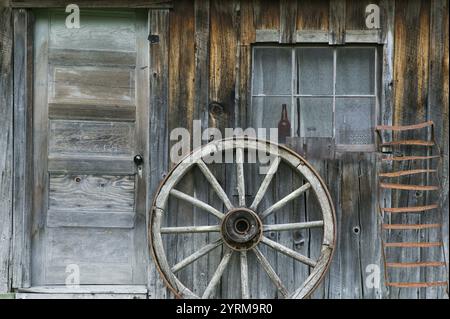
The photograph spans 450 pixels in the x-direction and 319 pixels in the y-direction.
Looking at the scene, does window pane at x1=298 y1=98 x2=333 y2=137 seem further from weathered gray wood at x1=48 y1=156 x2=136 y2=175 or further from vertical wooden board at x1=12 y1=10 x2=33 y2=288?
vertical wooden board at x1=12 y1=10 x2=33 y2=288

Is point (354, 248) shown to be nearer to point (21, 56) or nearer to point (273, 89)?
point (273, 89)

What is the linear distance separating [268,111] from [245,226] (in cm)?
82

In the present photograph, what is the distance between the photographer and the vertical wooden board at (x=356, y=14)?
14.3 feet

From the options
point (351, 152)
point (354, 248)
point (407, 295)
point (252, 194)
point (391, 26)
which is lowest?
point (407, 295)

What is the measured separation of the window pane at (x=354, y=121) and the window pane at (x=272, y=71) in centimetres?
39

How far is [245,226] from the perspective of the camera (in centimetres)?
420

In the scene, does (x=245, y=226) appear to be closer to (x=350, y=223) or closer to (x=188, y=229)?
(x=188, y=229)

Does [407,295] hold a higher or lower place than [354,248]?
lower

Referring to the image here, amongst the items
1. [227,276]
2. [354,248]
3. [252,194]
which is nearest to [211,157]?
[252,194]

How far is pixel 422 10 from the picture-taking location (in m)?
4.35

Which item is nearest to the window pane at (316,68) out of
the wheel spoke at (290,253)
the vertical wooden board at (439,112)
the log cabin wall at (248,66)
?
the log cabin wall at (248,66)

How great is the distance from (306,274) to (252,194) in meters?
0.67

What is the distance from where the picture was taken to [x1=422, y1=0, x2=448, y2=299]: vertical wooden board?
4.34 m

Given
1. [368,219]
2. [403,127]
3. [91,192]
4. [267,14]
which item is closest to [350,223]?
[368,219]
